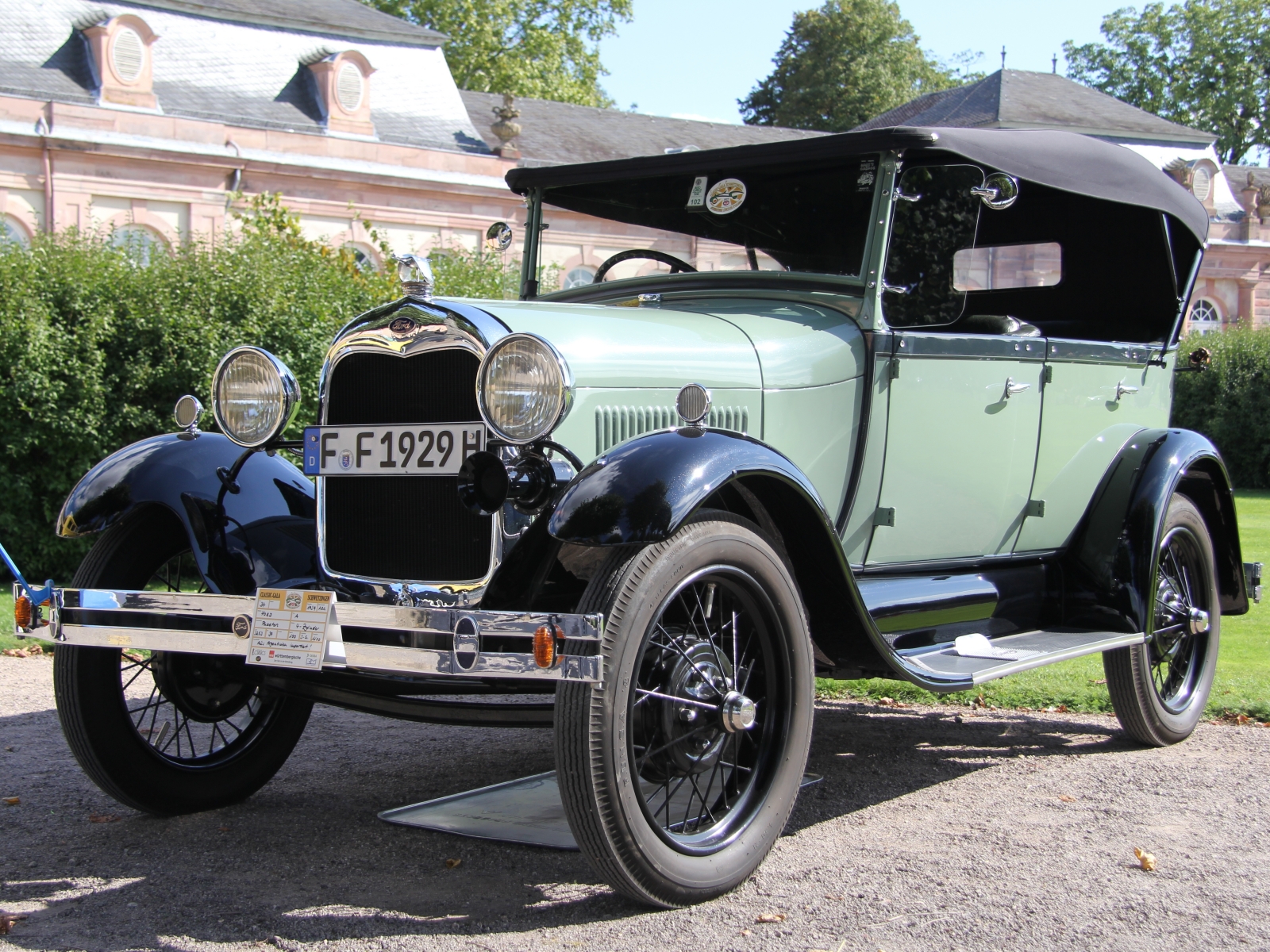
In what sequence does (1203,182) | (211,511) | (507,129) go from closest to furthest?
(211,511) → (507,129) → (1203,182)

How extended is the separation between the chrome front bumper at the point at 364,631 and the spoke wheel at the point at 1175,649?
9.07 feet

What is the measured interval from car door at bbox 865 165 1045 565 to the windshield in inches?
6.5

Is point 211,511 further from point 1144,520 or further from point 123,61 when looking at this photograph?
point 123,61

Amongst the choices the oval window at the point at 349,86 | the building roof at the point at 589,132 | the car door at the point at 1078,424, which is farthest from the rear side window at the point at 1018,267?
the building roof at the point at 589,132

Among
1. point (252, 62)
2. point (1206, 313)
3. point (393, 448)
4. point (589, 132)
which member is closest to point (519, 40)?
point (589, 132)

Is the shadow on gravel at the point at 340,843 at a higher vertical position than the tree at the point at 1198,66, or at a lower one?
lower

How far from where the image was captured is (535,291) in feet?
17.6

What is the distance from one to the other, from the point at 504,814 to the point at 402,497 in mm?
1096

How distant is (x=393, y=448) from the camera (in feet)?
12.2

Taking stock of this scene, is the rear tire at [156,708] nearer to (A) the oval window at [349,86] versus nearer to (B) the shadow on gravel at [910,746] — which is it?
(B) the shadow on gravel at [910,746]

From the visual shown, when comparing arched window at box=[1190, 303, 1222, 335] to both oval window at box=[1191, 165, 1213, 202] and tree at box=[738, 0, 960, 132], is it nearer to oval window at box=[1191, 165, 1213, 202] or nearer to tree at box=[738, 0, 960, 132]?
oval window at box=[1191, 165, 1213, 202]

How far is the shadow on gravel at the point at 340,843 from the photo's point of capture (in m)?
3.18

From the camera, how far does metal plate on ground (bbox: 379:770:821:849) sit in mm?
3824

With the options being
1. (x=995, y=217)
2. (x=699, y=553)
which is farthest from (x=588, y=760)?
(x=995, y=217)
